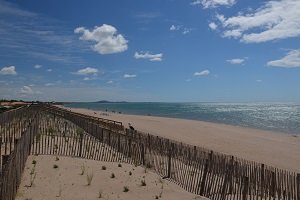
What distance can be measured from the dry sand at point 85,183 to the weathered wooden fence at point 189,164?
0.60 metres

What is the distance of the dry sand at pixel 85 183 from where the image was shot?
10.8 meters

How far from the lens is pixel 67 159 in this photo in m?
14.7

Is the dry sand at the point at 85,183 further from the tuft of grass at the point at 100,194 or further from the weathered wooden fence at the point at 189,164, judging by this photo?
the weathered wooden fence at the point at 189,164

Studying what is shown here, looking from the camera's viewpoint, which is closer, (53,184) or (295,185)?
(295,185)

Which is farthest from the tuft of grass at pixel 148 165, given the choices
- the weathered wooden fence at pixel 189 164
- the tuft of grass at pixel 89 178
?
the tuft of grass at pixel 89 178

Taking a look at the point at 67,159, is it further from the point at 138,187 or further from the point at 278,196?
the point at 278,196

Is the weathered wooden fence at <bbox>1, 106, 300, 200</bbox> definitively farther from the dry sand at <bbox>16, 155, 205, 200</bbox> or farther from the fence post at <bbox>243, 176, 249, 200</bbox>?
the dry sand at <bbox>16, 155, 205, 200</bbox>

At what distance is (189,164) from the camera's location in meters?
13.6

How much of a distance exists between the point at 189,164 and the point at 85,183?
3.68 m

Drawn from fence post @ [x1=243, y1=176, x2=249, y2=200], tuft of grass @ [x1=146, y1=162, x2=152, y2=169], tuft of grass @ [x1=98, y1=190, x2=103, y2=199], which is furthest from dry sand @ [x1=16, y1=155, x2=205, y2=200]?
fence post @ [x1=243, y1=176, x2=249, y2=200]

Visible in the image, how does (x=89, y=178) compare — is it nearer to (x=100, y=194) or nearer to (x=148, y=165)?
(x=100, y=194)

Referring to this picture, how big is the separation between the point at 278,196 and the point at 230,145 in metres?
23.0

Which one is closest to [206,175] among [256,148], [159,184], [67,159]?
[159,184]

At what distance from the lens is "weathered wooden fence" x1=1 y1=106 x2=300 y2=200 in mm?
11008
